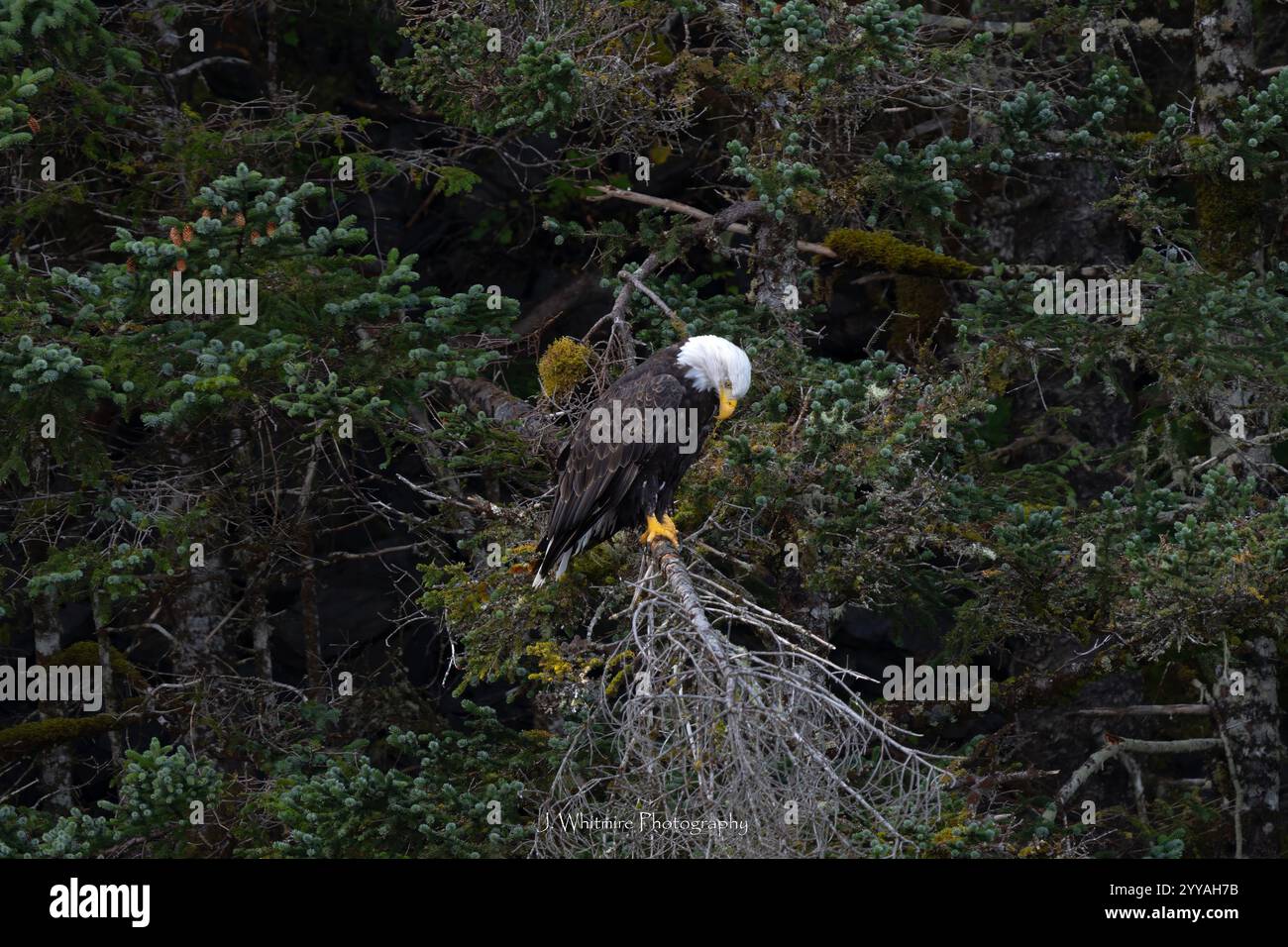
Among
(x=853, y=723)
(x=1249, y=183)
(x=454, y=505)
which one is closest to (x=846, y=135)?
(x=1249, y=183)

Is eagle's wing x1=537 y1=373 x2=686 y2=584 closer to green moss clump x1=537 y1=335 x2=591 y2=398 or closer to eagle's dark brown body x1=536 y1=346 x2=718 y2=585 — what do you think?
eagle's dark brown body x1=536 y1=346 x2=718 y2=585

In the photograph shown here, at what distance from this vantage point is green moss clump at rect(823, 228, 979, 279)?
10.4 meters

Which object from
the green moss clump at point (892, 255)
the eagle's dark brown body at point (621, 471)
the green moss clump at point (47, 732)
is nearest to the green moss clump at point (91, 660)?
the green moss clump at point (47, 732)

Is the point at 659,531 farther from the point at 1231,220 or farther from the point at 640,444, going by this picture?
the point at 1231,220

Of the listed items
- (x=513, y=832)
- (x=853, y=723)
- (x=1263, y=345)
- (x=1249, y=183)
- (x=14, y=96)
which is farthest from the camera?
(x=1249, y=183)

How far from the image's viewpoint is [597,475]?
7.88 m

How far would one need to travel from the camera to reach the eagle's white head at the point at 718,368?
309 inches

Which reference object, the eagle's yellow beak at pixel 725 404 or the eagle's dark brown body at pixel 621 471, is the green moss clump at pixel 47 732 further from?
the eagle's yellow beak at pixel 725 404

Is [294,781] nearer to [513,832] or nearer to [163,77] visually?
[513,832]

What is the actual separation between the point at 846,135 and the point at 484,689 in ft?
23.3

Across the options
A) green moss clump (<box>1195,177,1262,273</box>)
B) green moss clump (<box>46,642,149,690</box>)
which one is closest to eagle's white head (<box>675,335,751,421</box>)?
green moss clump (<box>1195,177,1262,273</box>)

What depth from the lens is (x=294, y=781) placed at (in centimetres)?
882

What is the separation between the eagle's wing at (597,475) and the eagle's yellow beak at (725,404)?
226 mm

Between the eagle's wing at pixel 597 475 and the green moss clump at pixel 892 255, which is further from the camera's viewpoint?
the green moss clump at pixel 892 255
